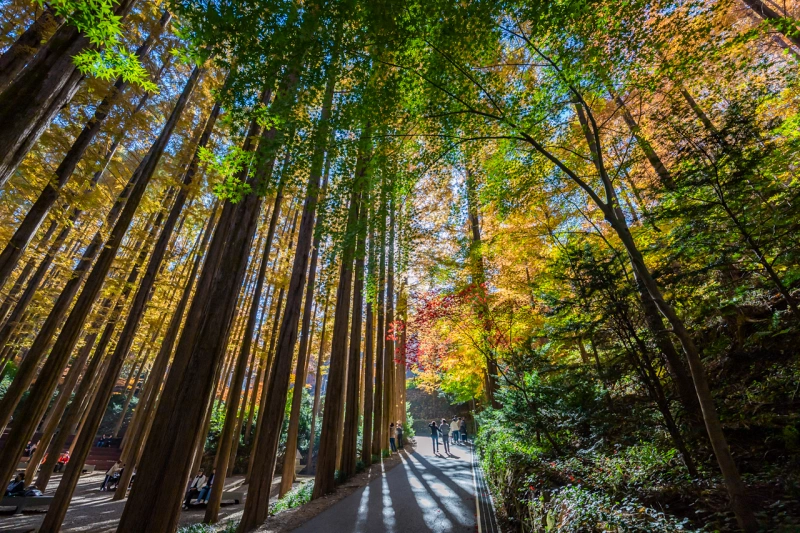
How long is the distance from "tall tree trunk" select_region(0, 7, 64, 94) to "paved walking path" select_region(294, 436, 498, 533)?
292 inches

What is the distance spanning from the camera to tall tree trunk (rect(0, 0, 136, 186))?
292 centimetres

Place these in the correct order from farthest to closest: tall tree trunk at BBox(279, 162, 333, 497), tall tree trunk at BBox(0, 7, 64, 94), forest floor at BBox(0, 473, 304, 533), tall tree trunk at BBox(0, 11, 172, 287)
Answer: tall tree trunk at BBox(279, 162, 333, 497) → forest floor at BBox(0, 473, 304, 533) → tall tree trunk at BBox(0, 11, 172, 287) → tall tree trunk at BBox(0, 7, 64, 94)

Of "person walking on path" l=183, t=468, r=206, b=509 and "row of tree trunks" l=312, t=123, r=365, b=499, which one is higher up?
"row of tree trunks" l=312, t=123, r=365, b=499

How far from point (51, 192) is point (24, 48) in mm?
2416

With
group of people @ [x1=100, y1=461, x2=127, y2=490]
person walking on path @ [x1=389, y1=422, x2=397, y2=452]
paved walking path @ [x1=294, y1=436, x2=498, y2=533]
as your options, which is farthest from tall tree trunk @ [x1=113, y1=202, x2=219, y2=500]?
person walking on path @ [x1=389, y1=422, x2=397, y2=452]

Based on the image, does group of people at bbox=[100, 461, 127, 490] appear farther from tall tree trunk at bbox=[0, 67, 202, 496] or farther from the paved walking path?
the paved walking path

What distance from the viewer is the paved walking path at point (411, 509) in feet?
16.4

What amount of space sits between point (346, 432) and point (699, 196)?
9.28 m

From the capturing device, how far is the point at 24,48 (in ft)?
11.6

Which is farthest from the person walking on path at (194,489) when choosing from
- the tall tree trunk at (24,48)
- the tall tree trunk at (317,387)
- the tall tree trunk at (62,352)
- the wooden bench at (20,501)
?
the tall tree trunk at (24,48)

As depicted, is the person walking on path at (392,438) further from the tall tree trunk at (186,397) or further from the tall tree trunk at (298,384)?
the tall tree trunk at (186,397)

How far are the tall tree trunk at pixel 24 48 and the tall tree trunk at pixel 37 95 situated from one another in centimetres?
52

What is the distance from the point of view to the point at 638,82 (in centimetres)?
404

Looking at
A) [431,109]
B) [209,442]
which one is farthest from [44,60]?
[209,442]
